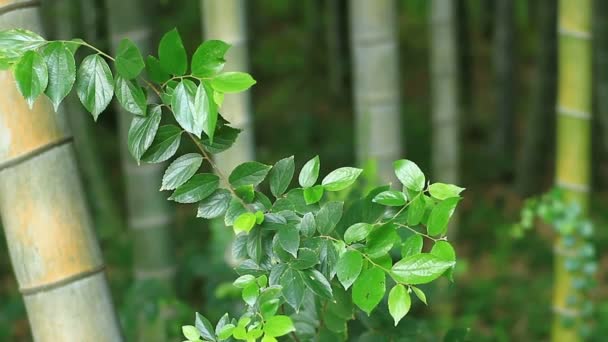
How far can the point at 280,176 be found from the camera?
98 cm

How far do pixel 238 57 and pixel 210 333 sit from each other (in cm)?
151

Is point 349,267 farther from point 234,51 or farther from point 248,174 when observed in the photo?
point 234,51

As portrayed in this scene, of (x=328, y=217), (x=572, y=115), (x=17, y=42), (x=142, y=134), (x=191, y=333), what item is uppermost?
(x=17, y=42)

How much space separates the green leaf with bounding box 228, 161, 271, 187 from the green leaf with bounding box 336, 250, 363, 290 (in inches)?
5.4

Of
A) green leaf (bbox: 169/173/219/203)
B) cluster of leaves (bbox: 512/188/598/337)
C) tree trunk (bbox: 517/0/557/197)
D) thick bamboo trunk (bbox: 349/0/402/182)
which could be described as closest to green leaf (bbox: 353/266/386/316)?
green leaf (bbox: 169/173/219/203)

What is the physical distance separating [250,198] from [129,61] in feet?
0.71

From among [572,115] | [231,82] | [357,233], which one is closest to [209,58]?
[231,82]

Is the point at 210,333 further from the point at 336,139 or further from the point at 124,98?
the point at 336,139

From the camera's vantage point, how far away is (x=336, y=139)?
7.03m

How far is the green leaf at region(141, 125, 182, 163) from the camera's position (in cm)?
94

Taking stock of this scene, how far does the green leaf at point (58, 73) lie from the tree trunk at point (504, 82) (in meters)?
4.67

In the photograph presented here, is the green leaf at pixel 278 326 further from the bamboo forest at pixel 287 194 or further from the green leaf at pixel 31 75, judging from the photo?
the green leaf at pixel 31 75

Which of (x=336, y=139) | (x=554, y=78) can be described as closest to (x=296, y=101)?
(x=336, y=139)

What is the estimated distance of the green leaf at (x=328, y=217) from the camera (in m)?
0.94
